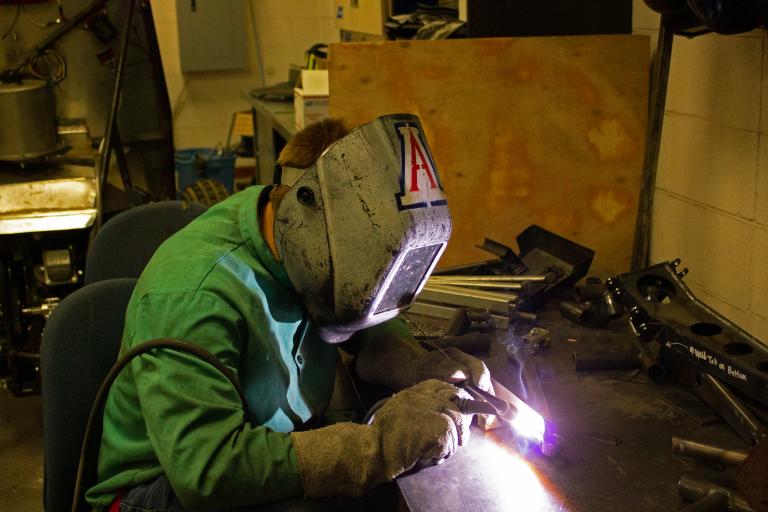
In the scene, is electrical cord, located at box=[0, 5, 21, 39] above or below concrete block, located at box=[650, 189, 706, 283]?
above

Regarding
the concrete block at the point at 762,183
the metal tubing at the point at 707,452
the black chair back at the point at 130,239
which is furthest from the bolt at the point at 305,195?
the concrete block at the point at 762,183

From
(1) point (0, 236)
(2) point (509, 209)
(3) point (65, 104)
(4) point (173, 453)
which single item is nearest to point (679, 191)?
(2) point (509, 209)

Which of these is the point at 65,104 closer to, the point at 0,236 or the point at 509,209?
the point at 0,236

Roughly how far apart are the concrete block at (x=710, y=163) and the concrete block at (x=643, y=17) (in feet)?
1.01

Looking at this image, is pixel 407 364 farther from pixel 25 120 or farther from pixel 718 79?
pixel 25 120

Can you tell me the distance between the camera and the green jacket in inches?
48.0

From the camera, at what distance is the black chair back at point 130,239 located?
2.15 metres

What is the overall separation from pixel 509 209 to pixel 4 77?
92.0 inches

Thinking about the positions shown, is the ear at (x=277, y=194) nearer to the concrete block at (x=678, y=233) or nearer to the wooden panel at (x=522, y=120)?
the wooden panel at (x=522, y=120)

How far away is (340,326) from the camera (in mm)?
1373

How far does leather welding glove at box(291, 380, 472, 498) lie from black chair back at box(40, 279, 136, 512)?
1.38 ft

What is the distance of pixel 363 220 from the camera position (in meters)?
1.27

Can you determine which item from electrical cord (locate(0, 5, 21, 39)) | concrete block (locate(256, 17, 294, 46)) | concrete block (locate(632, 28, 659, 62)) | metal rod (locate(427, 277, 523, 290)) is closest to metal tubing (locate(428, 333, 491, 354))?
metal rod (locate(427, 277, 523, 290))

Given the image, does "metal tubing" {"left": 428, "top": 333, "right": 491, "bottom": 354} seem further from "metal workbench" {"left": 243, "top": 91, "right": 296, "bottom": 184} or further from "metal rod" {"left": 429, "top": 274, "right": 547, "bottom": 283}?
"metal workbench" {"left": 243, "top": 91, "right": 296, "bottom": 184}
